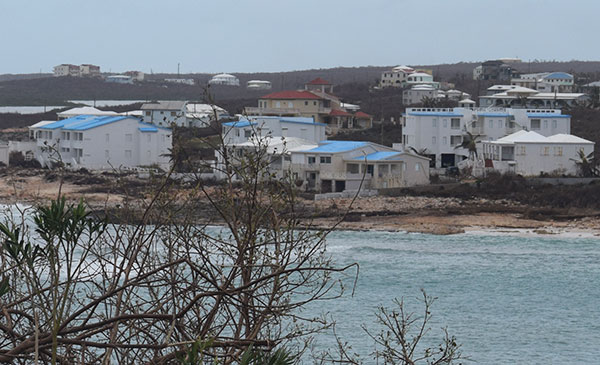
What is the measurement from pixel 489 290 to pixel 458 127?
61.0 ft

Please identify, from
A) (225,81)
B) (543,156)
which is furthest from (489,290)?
(225,81)

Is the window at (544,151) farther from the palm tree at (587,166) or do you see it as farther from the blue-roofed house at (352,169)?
the blue-roofed house at (352,169)

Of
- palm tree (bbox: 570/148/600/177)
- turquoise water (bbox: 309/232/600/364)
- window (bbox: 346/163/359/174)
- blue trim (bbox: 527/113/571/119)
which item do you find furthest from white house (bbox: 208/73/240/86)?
turquoise water (bbox: 309/232/600/364)

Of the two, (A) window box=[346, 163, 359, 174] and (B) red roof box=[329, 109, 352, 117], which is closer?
(A) window box=[346, 163, 359, 174]

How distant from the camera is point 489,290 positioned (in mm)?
18703

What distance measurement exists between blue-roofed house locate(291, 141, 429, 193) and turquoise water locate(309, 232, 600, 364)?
5.64 metres

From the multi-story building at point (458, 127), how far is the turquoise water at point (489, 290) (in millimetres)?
11555

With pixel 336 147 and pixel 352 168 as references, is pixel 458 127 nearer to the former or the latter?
pixel 336 147

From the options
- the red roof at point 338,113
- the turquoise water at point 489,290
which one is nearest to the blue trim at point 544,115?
the red roof at point 338,113

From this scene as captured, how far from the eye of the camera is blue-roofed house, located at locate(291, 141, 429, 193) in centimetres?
3134

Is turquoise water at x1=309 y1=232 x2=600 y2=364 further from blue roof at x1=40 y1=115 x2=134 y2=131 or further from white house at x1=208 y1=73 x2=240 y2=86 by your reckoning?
white house at x1=208 y1=73 x2=240 y2=86

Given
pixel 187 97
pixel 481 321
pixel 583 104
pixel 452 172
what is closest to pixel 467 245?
pixel 481 321

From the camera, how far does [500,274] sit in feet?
65.9

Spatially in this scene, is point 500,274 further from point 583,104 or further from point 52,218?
point 583,104
